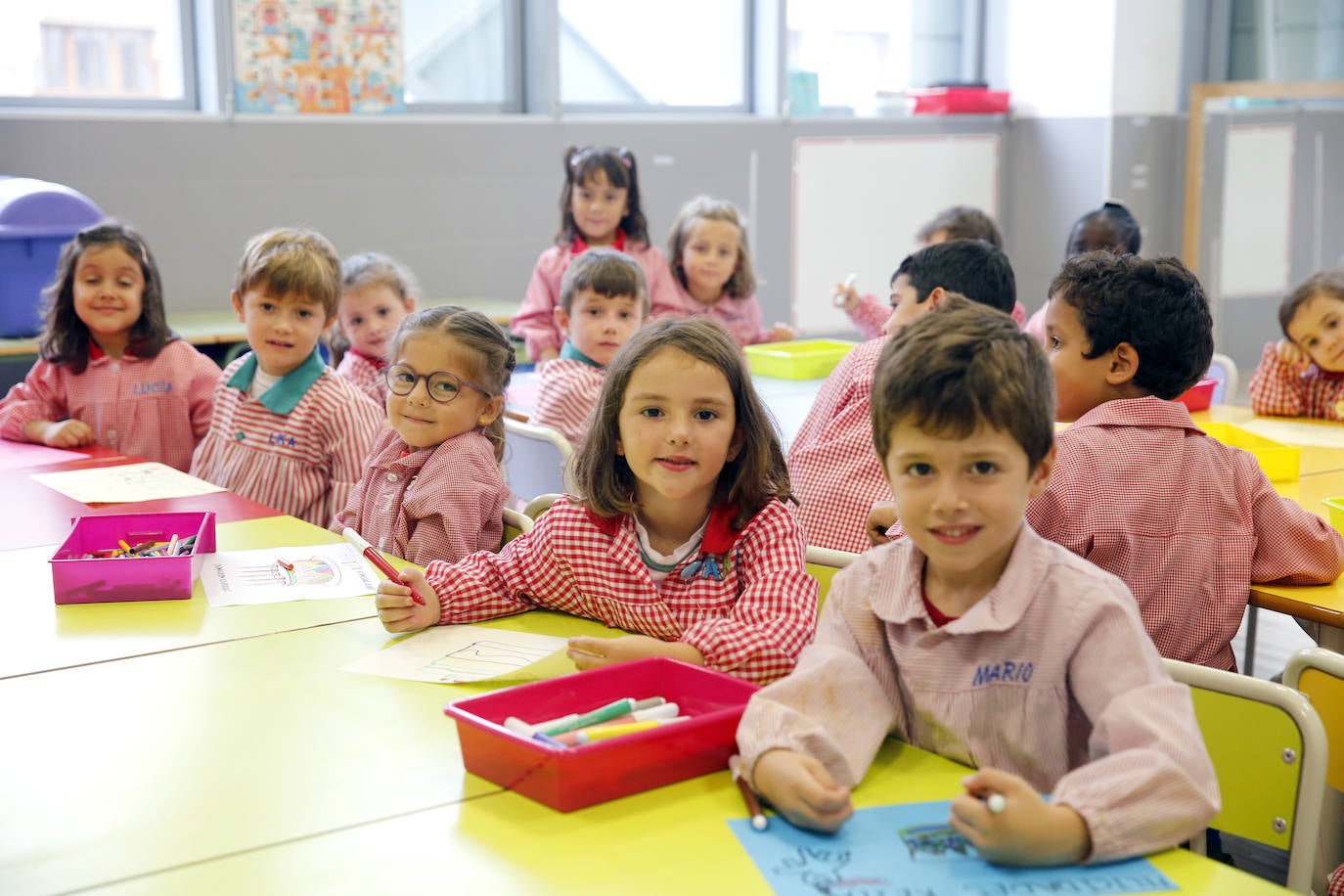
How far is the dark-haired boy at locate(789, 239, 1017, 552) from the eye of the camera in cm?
266

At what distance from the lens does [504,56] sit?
6223 mm

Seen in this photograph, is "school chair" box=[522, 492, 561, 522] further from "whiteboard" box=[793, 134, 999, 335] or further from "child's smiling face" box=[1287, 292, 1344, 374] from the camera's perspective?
"whiteboard" box=[793, 134, 999, 335]

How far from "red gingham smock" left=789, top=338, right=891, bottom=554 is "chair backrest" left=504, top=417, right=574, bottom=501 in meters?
0.57

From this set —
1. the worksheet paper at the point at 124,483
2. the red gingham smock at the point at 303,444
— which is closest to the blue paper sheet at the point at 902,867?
the worksheet paper at the point at 124,483

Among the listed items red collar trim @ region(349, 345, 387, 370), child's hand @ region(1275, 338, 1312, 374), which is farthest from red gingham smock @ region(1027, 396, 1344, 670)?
red collar trim @ region(349, 345, 387, 370)

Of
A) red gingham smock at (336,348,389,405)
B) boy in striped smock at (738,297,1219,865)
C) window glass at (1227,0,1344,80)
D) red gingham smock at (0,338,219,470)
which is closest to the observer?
boy in striped smock at (738,297,1219,865)

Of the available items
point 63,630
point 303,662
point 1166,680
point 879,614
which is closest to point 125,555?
point 63,630

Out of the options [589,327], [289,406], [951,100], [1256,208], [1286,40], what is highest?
[1286,40]

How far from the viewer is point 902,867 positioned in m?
1.11

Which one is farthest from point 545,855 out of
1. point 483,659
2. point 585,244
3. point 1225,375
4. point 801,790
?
point 585,244

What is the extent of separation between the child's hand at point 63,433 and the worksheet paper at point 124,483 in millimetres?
281

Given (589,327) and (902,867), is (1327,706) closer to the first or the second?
(902,867)

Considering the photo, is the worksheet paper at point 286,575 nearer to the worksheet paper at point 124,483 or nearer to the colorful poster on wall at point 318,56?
the worksheet paper at point 124,483

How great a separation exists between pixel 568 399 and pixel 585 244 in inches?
68.2
